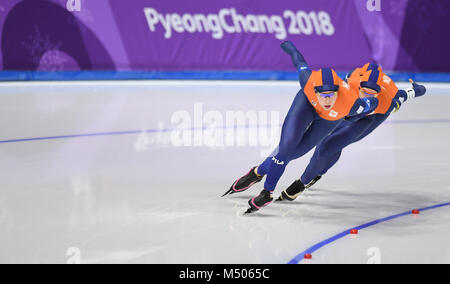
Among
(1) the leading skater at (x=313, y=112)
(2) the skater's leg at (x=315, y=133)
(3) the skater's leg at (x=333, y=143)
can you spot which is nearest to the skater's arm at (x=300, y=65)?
(1) the leading skater at (x=313, y=112)

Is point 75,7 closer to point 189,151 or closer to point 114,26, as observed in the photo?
point 114,26

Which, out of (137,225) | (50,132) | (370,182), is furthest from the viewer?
(50,132)

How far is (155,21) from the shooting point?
1322cm

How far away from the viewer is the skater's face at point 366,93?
4.77 metres

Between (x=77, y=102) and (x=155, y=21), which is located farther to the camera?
(x=155, y=21)

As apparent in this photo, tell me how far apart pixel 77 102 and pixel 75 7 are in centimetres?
315

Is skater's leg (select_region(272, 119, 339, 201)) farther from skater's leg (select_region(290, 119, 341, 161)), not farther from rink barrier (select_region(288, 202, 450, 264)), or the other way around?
rink barrier (select_region(288, 202, 450, 264))

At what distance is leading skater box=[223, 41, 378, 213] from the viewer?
4348mm

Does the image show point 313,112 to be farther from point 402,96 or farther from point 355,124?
point 402,96

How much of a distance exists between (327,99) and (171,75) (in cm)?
945

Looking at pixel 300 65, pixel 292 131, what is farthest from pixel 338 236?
pixel 300 65

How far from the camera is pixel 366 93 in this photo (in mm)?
4809
